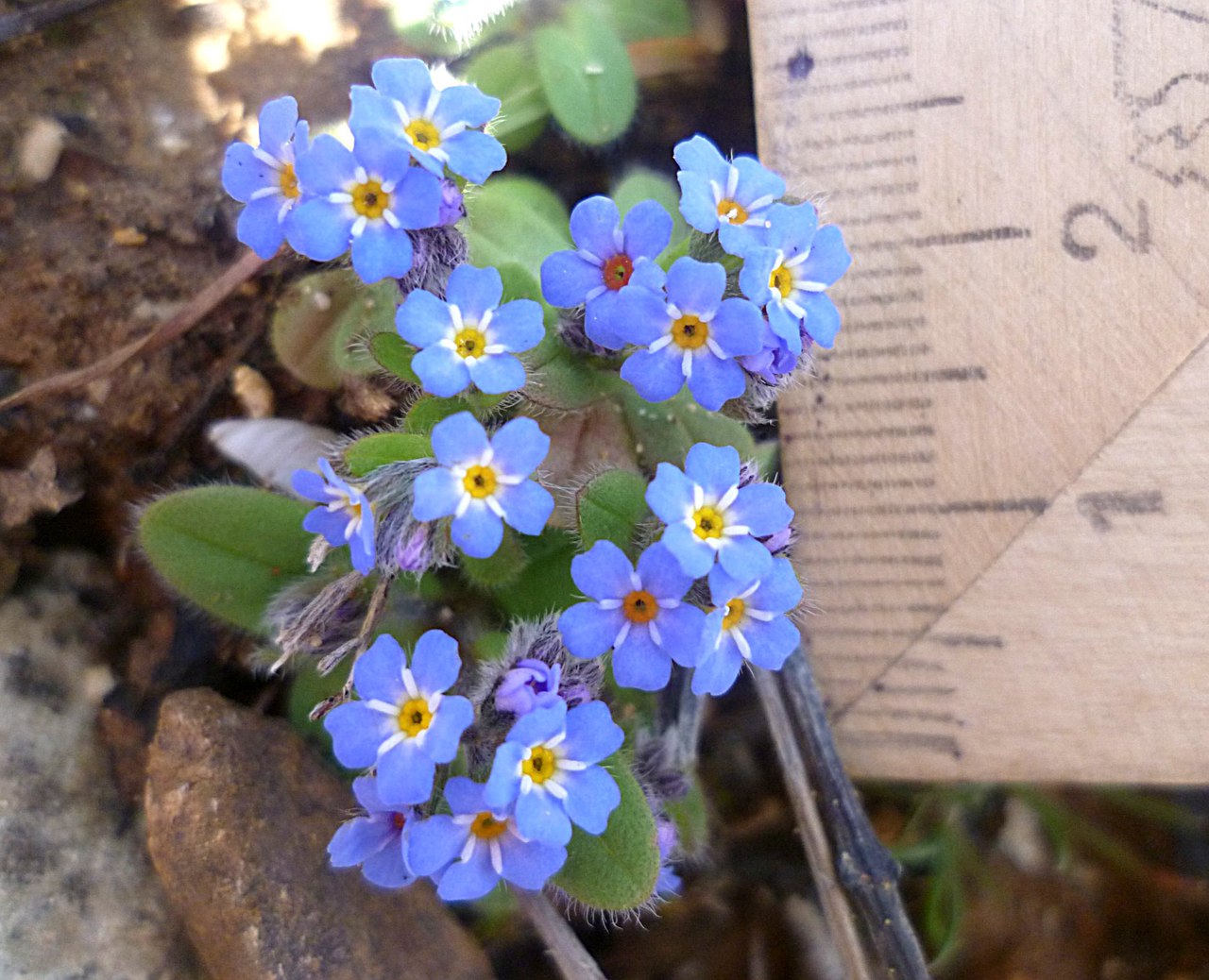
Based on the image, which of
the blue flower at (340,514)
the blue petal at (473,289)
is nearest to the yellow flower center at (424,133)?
the blue petal at (473,289)

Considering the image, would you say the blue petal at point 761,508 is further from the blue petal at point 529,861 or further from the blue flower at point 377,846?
the blue flower at point 377,846

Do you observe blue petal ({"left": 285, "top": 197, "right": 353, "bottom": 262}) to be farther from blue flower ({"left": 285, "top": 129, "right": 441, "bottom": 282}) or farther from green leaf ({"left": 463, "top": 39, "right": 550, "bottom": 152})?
green leaf ({"left": 463, "top": 39, "right": 550, "bottom": 152})

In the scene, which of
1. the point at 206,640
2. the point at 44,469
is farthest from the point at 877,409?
the point at 44,469

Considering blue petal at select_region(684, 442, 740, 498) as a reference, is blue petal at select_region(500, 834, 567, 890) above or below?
below

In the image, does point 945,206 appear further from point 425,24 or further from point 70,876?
point 70,876

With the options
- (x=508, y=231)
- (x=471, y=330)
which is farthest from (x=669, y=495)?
(x=508, y=231)

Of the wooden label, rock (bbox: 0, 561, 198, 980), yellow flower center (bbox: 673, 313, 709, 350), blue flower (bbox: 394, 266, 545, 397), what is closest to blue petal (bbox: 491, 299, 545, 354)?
blue flower (bbox: 394, 266, 545, 397)

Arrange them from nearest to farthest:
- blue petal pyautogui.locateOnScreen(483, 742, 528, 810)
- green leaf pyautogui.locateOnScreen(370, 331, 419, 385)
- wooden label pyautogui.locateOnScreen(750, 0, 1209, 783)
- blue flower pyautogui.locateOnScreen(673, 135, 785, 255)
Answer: blue petal pyautogui.locateOnScreen(483, 742, 528, 810), blue flower pyautogui.locateOnScreen(673, 135, 785, 255), green leaf pyautogui.locateOnScreen(370, 331, 419, 385), wooden label pyautogui.locateOnScreen(750, 0, 1209, 783)
